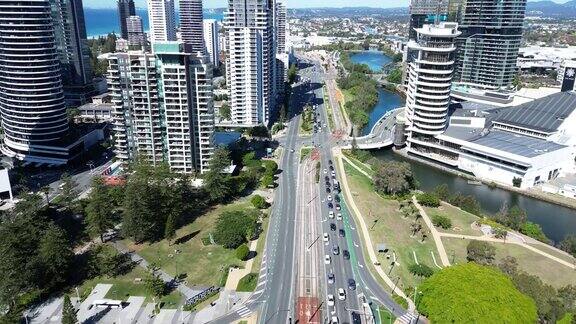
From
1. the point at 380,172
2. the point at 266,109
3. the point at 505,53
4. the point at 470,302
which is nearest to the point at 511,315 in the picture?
the point at 470,302

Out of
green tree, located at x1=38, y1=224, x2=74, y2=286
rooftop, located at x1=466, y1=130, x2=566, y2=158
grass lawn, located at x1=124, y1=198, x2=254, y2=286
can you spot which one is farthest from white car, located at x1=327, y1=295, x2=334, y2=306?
rooftop, located at x1=466, y1=130, x2=566, y2=158

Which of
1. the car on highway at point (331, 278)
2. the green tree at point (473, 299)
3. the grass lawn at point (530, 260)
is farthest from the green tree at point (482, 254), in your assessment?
the car on highway at point (331, 278)

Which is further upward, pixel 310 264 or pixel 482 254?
pixel 482 254

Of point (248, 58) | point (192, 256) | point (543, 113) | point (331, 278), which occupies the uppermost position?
point (248, 58)

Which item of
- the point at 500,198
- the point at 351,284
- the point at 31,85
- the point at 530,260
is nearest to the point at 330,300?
the point at 351,284

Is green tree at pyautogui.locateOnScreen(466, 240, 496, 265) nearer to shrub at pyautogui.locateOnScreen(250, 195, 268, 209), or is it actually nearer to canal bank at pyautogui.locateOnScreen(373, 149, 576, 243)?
canal bank at pyautogui.locateOnScreen(373, 149, 576, 243)

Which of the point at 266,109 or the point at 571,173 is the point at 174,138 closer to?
the point at 266,109

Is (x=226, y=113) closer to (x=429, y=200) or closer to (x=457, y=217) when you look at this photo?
(x=429, y=200)
